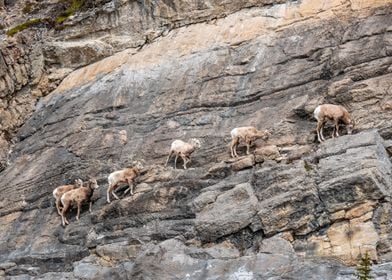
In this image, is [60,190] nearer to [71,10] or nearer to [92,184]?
[92,184]

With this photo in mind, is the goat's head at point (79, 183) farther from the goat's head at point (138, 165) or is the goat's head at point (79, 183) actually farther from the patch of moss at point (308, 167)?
the patch of moss at point (308, 167)

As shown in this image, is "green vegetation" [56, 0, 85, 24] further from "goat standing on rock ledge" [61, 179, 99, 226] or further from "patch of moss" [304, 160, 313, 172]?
"patch of moss" [304, 160, 313, 172]

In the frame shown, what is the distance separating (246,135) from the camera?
2773cm

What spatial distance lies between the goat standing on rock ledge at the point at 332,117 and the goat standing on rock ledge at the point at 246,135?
225 cm

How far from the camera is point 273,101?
101 feet

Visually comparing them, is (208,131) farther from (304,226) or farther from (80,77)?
(80,77)

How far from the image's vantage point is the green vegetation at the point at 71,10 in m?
42.9

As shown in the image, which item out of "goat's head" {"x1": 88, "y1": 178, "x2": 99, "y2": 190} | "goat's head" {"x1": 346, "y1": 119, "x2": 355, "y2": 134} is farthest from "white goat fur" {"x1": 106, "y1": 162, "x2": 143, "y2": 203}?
"goat's head" {"x1": 346, "y1": 119, "x2": 355, "y2": 134}

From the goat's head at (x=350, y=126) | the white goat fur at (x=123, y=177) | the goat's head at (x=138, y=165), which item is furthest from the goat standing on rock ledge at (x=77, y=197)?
the goat's head at (x=350, y=126)

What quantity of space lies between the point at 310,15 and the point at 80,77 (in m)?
14.2

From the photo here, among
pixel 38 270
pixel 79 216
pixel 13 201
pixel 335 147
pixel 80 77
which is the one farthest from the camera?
pixel 80 77

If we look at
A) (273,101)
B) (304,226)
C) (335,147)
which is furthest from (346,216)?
(273,101)

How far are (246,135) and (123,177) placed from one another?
5.51m

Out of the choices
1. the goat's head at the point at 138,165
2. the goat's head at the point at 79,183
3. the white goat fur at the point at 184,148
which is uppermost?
the white goat fur at the point at 184,148
